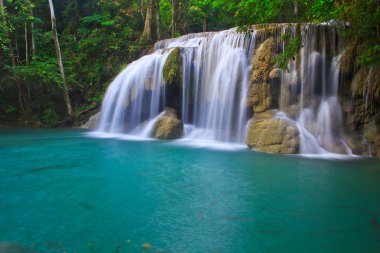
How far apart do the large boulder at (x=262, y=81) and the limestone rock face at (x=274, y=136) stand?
42.1 inches

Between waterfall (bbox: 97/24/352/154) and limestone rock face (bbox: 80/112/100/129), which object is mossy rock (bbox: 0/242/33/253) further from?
limestone rock face (bbox: 80/112/100/129)

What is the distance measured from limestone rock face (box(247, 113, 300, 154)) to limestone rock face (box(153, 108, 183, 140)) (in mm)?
3243

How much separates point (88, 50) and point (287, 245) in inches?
741

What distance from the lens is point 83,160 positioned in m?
8.93

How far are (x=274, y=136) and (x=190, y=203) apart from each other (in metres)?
5.30

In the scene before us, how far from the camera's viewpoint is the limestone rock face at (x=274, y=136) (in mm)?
9617

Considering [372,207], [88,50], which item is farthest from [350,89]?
[88,50]

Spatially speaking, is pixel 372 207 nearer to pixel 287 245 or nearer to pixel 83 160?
pixel 287 245

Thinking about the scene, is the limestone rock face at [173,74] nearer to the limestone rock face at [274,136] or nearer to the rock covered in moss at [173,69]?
the rock covered in moss at [173,69]

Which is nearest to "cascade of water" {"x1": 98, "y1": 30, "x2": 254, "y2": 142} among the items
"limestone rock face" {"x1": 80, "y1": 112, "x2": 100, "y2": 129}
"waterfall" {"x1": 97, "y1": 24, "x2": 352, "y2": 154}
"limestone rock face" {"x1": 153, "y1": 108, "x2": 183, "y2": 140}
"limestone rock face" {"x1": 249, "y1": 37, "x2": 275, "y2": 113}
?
"waterfall" {"x1": 97, "y1": 24, "x2": 352, "y2": 154}

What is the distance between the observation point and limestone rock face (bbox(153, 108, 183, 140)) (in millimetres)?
12695

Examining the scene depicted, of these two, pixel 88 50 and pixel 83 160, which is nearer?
Answer: pixel 83 160

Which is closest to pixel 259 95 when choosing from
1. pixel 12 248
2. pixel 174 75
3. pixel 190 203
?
pixel 174 75

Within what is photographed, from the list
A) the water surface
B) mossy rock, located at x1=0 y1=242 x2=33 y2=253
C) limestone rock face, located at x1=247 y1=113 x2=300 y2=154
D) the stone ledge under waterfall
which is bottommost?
mossy rock, located at x1=0 y1=242 x2=33 y2=253
